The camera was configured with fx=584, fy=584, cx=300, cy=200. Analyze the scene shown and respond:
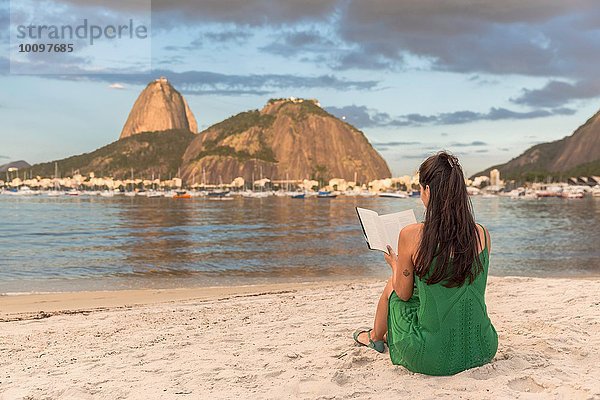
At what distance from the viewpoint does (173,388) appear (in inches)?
190

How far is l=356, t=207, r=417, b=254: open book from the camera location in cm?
479

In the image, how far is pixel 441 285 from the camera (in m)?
4.48

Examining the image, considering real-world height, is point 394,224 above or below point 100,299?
above

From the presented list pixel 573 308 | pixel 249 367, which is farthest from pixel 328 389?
pixel 573 308

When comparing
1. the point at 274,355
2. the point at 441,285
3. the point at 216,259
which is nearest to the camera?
the point at 441,285

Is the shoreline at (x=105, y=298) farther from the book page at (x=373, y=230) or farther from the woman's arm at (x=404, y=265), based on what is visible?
the woman's arm at (x=404, y=265)

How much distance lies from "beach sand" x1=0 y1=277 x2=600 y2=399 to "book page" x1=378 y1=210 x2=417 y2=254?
1.09 m

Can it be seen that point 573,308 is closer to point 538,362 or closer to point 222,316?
point 538,362

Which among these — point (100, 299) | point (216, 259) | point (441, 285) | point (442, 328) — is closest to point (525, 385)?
point (442, 328)

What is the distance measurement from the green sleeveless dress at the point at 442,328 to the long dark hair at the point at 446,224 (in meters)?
0.20

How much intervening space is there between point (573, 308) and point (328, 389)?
15.2 feet

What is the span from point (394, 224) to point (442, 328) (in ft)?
3.36

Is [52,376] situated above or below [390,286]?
below

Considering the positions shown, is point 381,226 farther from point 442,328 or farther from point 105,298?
point 105,298
